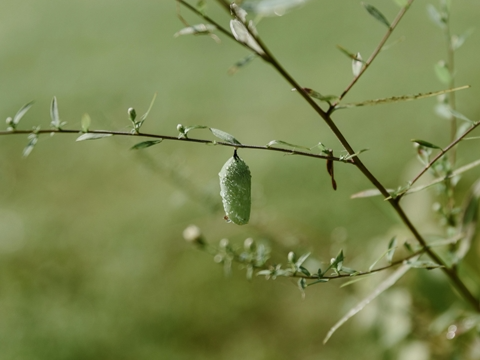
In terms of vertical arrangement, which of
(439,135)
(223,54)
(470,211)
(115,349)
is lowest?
(115,349)

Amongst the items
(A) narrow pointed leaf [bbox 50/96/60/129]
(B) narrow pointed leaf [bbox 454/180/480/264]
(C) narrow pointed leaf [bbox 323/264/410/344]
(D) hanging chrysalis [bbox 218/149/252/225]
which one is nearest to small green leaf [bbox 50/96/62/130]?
(A) narrow pointed leaf [bbox 50/96/60/129]

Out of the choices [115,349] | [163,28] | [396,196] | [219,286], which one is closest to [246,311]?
[219,286]

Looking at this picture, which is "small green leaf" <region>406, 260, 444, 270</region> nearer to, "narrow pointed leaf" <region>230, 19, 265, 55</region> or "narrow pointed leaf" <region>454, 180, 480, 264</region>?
"narrow pointed leaf" <region>454, 180, 480, 264</region>

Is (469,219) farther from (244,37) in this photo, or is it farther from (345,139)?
(244,37)

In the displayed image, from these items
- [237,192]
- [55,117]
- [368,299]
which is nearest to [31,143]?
[55,117]

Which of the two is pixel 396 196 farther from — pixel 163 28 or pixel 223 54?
pixel 163 28
